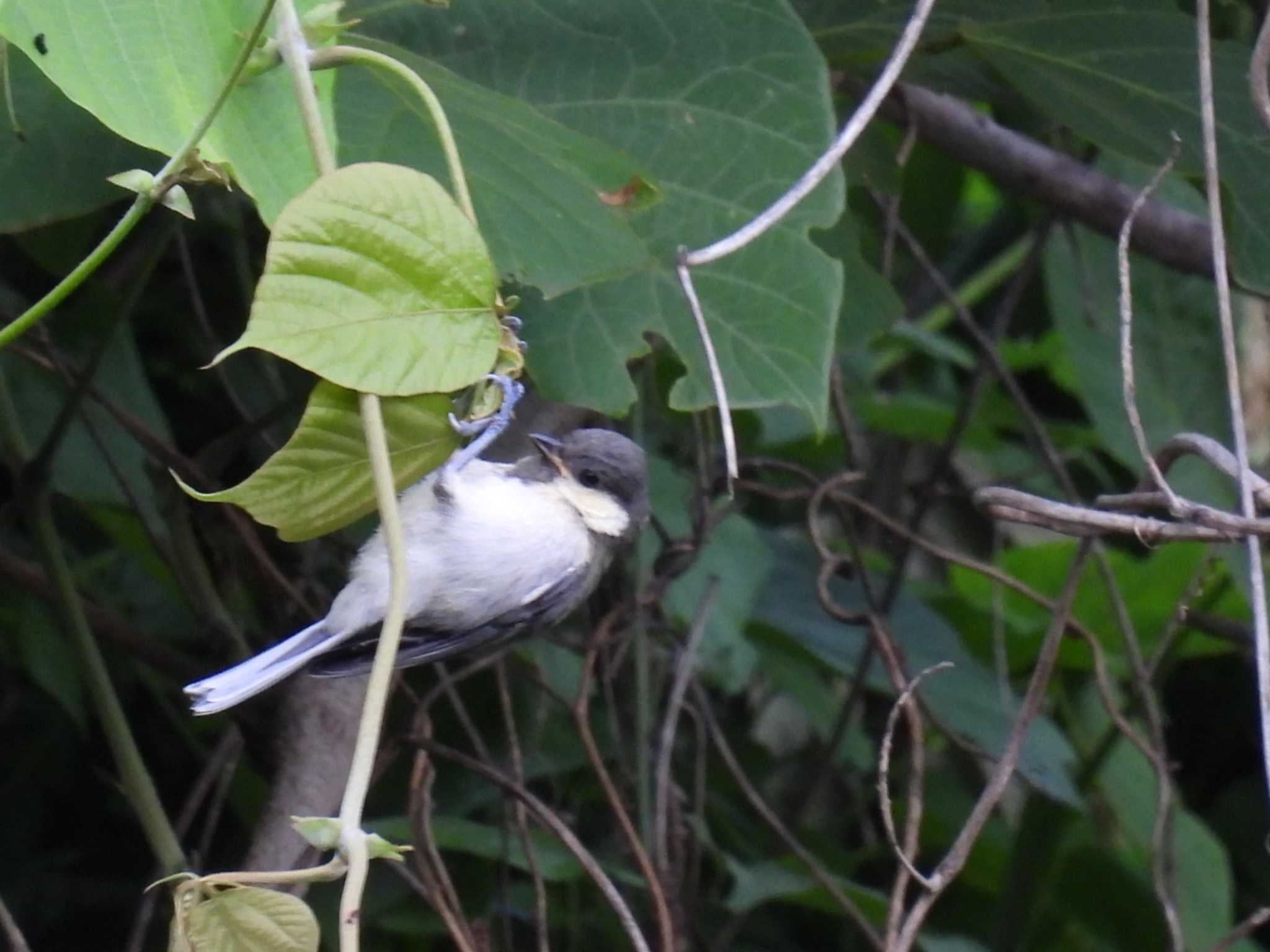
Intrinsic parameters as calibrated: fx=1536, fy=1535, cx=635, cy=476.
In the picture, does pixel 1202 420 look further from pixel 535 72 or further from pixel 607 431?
pixel 535 72

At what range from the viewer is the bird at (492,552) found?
5.37 ft

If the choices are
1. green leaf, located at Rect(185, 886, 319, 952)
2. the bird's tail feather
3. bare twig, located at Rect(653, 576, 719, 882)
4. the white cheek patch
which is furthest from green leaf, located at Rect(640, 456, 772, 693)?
green leaf, located at Rect(185, 886, 319, 952)

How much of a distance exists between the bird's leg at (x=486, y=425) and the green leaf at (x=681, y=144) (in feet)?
0.17

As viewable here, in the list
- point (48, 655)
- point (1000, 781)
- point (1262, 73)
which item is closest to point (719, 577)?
point (1000, 781)

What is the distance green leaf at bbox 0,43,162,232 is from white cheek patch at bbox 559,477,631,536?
2.17ft

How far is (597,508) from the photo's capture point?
2002 mm

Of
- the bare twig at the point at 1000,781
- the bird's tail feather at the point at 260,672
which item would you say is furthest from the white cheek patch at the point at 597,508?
the bare twig at the point at 1000,781

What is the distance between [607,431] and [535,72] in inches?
18.2

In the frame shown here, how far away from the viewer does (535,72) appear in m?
1.79

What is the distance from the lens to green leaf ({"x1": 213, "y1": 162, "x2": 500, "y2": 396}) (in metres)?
1.02

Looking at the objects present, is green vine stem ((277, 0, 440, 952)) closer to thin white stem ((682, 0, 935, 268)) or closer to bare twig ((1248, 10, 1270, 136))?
thin white stem ((682, 0, 935, 268))

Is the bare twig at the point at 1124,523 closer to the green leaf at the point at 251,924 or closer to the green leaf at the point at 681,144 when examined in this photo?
the green leaf at the point at 681,144

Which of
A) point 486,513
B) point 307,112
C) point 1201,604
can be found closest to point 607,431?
point 486,513

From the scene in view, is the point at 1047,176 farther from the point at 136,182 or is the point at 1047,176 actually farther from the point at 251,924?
the point at 251,924
